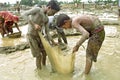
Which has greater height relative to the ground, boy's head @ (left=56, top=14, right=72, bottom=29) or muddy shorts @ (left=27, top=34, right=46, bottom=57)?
boy's head @ (left=56, top=14, right=72, bottom=29)

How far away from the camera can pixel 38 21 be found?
5207 millimetres

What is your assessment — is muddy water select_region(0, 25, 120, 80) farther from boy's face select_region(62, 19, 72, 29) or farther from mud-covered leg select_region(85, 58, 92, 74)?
boy's face select_region(62, 19, 72, 29)

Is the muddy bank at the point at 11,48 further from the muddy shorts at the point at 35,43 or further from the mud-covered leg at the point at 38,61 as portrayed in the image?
the muddy shorts at the point at 35,43

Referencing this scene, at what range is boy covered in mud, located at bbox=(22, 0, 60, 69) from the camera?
4902 millimetres

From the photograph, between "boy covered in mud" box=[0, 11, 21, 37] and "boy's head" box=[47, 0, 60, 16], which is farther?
"boy covered in mud" box=[0, 11, 21, 37]

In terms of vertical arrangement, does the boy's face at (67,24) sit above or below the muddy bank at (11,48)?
above

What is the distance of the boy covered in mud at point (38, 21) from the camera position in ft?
16.1

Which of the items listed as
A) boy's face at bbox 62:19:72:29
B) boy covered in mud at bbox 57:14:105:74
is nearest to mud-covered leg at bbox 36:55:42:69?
boy covered in mud at bbox 57:14:105:74

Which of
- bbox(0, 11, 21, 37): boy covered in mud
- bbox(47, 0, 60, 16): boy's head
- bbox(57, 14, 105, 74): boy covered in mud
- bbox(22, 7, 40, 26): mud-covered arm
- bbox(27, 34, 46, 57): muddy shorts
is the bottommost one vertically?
Result: bbox(0, 11, 21, 37): boy covered in mud

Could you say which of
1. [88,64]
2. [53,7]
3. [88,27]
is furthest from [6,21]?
[88,27]

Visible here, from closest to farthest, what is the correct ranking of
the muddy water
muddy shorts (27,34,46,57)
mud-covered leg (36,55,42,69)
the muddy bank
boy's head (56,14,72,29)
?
1. boy's head (56,14,72,29)
2. the muddy water
3. muddy shorts (27,34,46,57)
4. mud-covered leg (36,55,42,69)
5. the muddy bank

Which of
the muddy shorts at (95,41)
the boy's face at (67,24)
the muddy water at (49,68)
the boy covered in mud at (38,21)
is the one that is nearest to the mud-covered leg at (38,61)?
the boy covered in mud at (38,21)

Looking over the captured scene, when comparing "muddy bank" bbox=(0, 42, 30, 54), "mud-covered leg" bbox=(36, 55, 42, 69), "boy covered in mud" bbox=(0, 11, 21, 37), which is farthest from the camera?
"boy covered in mud" bbox=(0, 11, 21, 37)

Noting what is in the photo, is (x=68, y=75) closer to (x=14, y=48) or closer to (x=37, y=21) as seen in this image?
(x=37, y=21)
